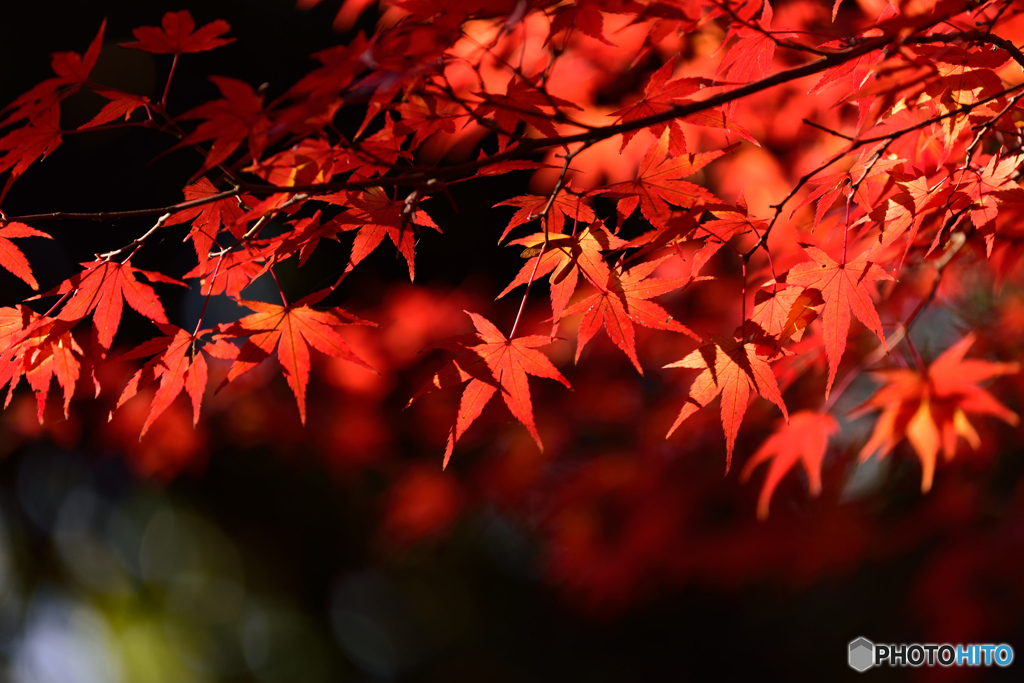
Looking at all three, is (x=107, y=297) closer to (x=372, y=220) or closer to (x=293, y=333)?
(x=293, y=333)

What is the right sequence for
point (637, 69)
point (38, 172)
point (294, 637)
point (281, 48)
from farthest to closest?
point (294, 637)
point (281, 48)
point (38, 172)
point (637, 69)

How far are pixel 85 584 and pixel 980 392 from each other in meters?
7.55

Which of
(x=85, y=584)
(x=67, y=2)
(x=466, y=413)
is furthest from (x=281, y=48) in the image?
(x=85, y=584)

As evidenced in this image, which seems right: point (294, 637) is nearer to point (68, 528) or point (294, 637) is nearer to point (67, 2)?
point (68, 528)

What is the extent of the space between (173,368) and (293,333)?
21 centimetres

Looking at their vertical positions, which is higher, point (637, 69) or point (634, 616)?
point (637, 69)

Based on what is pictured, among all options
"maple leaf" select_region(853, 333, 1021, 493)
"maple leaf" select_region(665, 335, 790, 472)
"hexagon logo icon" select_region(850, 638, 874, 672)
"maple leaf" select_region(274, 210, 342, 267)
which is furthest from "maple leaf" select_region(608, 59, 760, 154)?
"hexagon logo icon" select_region(850, 638, 874, 672)

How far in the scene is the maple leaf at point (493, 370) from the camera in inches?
37.2

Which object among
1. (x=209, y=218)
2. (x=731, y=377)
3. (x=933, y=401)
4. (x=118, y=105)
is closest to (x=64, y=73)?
(x=118, y=105)

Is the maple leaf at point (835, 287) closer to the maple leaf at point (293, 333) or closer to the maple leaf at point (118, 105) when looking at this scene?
the maple leaf at point (293, 333)

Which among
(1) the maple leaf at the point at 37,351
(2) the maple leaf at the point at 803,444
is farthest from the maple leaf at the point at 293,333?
(2) the maple leaf at the point at 803,444

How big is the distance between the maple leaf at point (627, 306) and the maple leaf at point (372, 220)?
0.26 m

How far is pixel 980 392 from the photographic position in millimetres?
1731

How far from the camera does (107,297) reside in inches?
38.4
